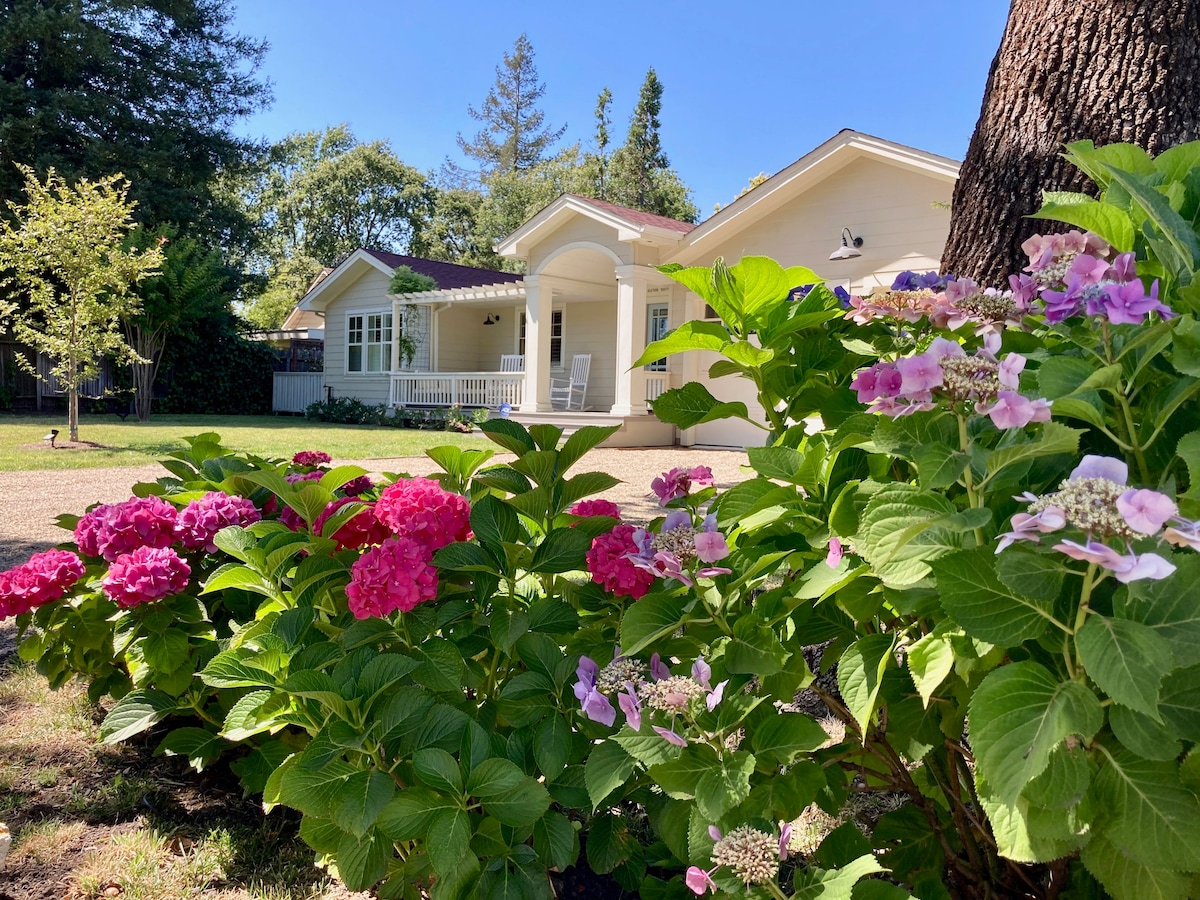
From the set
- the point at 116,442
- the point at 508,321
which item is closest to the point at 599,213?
the point at 508,321

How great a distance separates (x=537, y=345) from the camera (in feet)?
43.8

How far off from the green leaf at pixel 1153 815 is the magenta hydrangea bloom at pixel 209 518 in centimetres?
176

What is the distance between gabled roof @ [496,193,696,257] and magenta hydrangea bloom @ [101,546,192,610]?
10410 mm

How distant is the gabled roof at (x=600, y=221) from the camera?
457 inches

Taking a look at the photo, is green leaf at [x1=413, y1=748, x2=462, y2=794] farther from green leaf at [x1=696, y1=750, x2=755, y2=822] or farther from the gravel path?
the gravel path

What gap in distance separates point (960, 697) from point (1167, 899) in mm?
259

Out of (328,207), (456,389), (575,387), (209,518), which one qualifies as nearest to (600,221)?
(575,387)

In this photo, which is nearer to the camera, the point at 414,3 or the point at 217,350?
the point at 217,350

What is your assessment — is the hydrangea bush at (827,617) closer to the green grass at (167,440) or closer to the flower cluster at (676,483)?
the flower cluster at (676,483)

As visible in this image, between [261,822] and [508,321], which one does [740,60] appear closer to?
[508,321]

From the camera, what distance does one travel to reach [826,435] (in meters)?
1.16

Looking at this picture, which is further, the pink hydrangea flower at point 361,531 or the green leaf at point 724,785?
the pink hydrangea flower at point 361,531

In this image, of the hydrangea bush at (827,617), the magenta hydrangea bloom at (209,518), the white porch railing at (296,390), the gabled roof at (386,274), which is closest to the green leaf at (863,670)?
the hydrangea bush at (827,617)

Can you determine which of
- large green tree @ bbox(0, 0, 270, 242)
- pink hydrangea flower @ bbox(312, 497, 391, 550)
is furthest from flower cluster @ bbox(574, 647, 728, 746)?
large green tree @ bbox(0, 0, 270, 242)
